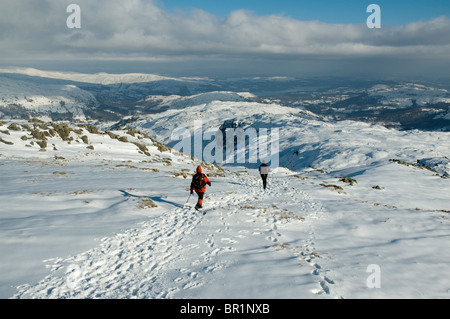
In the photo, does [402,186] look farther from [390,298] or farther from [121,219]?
[121,219]

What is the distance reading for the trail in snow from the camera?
22.9 feet

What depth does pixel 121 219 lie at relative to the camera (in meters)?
12.7

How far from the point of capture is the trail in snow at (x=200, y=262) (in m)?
6.99

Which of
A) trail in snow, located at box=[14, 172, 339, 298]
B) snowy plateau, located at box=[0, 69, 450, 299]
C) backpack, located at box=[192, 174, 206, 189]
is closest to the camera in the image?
trail in snow, located at box=[14, 172, 339, 298]

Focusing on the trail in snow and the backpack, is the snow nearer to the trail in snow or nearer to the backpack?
the trail in snow

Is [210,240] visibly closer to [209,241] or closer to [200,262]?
[209,241]

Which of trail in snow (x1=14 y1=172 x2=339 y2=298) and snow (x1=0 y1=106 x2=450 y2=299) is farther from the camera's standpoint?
snow (x1=0 y1=106 x2=450 y2=299)

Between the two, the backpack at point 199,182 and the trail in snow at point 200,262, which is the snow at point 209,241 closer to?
the trail in snow at point 200,262

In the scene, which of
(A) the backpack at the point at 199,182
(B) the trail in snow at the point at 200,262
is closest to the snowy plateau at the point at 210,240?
(B) the trail in snow at the point at 200,262

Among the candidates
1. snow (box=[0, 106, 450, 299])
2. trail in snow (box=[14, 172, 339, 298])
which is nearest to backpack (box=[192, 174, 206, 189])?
snow (box=[0, 106, 450, 299])

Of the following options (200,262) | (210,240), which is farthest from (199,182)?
(200,262)

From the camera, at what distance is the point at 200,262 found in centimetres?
891

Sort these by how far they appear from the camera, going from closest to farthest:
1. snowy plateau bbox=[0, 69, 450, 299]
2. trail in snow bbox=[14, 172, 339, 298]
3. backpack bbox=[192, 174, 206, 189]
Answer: trail in snow bbox=[14, 172, 339, 298], snowy plateau bbox=[0, 69, 450, 299], backpack bbox=[192, 174, 206, 189]
